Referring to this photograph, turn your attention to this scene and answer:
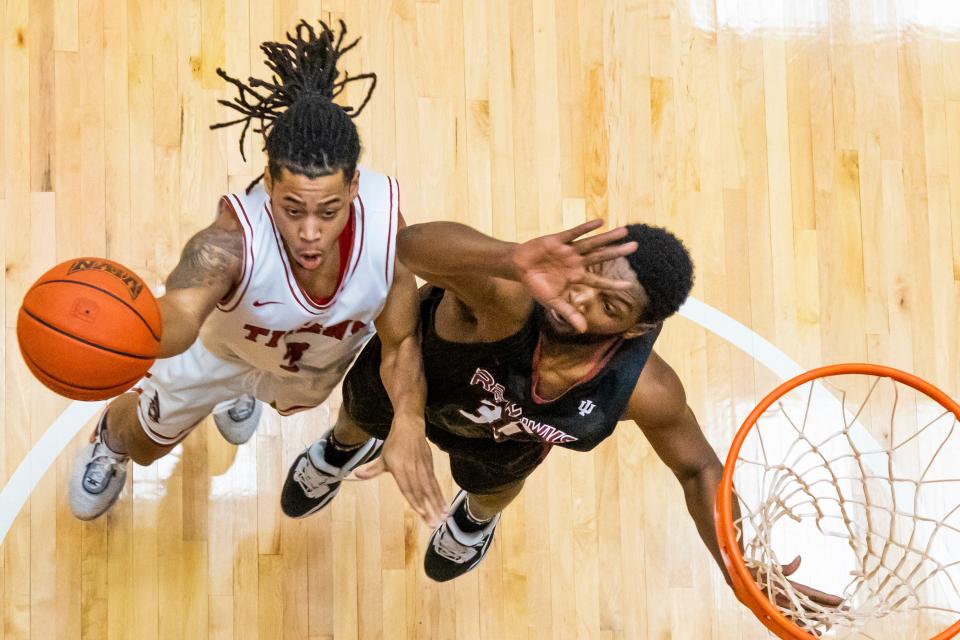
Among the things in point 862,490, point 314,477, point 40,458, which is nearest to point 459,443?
point 314,477

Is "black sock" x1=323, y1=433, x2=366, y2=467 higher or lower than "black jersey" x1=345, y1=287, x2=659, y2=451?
lower

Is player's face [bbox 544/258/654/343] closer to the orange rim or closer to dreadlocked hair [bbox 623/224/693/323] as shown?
dreadlocked hair [bbox 623/224/693/323]

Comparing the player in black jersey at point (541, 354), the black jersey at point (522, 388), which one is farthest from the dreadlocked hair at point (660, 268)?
the black jersey at point (522, 388)

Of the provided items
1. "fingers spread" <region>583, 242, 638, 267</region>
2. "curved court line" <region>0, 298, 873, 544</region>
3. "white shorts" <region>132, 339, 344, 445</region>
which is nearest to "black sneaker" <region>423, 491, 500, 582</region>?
"white shorts" <region>132, 339, 344, 445</region>

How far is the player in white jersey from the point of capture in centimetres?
226

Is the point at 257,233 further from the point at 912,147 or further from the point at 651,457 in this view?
the point at 912,147

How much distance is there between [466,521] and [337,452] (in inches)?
17.2

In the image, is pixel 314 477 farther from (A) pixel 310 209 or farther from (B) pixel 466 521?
(A) pixel 310 209

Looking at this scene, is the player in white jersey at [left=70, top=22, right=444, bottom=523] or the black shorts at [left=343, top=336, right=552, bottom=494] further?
the black shorts at [left=343, top=336, right=552, bottom=494]

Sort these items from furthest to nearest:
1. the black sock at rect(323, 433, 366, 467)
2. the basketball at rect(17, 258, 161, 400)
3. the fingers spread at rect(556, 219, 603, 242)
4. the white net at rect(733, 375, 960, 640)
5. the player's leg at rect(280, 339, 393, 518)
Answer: the white net at rect(733, 375, 960, 640) → the black sock at rect(323, 433, 366, 467) → the player's leg at rect(280, 339, 393, 518) → the basketball at rect(17, 258, 161, 400) → the fingers spread at rect(556, 219, 603, 242)

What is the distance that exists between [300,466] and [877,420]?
2071mm

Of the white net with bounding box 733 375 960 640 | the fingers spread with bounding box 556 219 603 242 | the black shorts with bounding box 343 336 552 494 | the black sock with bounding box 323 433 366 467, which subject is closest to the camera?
the fingers spread with bounding box 556 219 603 242

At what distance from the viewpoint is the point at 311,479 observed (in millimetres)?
3221

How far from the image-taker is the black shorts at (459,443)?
2752mm
